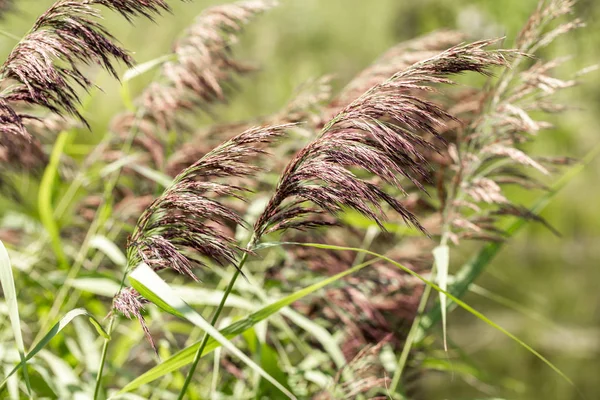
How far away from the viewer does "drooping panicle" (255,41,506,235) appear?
1.16m

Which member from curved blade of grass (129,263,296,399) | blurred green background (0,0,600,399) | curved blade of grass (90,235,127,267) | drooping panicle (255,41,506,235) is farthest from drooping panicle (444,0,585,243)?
blurred green background (0,0,600,399)

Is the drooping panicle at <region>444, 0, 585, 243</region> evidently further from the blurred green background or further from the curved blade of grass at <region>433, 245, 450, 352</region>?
the blurred green background

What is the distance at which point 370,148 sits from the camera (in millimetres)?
1176

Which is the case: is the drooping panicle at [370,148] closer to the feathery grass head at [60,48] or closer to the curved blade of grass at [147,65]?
the feathery grass head at [60,48]

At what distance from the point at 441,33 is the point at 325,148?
4.54ft

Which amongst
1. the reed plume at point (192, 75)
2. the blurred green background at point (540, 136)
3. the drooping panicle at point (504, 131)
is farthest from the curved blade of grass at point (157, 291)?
the blurred green background at point (540, 136)

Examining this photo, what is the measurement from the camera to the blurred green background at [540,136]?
7.08 meters

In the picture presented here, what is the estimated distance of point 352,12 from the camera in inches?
420

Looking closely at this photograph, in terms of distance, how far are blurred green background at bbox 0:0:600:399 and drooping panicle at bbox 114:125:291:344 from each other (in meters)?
5.21

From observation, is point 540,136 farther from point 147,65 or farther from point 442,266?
point 442,266

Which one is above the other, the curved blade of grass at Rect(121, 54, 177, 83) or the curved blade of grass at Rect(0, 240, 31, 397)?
the curved blade of grass at Rect(121, 54, 177, 83)

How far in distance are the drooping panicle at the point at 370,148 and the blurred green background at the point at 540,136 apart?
5224 mm

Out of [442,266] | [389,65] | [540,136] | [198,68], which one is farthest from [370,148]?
[540,136]

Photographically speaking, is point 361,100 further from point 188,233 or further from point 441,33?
point 441,33
